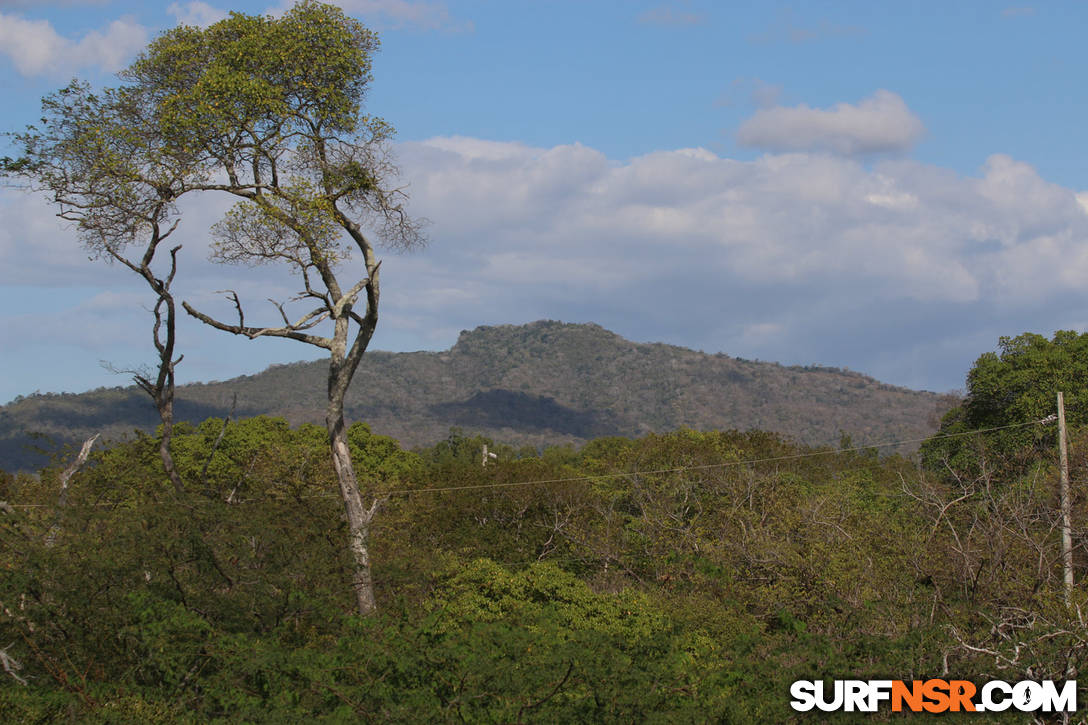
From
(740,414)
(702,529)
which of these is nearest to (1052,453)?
(702,529)

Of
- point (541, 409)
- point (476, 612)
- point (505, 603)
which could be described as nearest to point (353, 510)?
point (476, 612)

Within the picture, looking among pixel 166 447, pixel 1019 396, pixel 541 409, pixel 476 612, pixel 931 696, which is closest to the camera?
pixel 931 696

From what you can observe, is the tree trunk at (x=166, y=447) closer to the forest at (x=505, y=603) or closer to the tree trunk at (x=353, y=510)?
the forest at (x=505, y=603)

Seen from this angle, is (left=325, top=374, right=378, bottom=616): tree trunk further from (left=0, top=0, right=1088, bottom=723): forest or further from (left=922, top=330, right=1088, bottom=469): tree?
(left=922, top=330, right=1088, bottom=469): tree

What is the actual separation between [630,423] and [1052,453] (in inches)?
6172

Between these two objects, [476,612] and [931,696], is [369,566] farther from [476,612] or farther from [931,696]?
[931,696]

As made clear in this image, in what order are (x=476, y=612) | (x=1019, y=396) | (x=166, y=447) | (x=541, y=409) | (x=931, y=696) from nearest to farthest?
Result: 1. (x=931, y=696)
2. (x=166, y=447)
3. (x=476, y=612)
4. (x=1019, y=396)
5. (x=541, y=409)

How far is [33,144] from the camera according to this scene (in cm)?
1911

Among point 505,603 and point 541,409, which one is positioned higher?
point 541,409

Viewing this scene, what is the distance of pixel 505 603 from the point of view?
77.1 ft

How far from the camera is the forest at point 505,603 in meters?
12.8

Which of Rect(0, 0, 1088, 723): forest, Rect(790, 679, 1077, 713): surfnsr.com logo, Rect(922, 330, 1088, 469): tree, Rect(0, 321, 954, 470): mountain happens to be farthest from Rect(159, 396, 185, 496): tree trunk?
Rect(0, 321, 954, 470): mountain

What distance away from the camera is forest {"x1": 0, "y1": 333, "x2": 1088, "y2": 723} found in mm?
12758

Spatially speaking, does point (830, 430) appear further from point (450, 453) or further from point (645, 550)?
point (645, 550)
